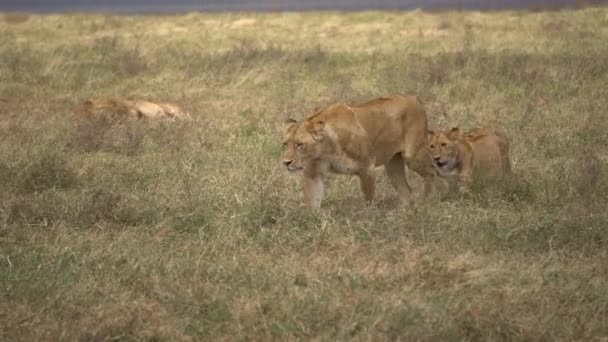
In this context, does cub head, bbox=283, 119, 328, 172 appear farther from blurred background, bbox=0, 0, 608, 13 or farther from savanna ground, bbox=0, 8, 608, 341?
blurred background, bbox=0, 0, 608, 13

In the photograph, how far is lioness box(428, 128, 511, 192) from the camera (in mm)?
8250

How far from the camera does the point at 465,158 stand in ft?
27.5

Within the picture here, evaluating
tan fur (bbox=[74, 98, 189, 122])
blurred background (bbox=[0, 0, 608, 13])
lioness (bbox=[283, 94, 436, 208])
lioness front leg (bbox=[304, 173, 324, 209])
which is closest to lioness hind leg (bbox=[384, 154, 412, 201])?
lioness (bbox=[283, 94, 436, 208])

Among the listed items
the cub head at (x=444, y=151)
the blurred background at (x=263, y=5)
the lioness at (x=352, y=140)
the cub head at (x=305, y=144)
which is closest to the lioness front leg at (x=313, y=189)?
the lioness at (x=352, y=140)

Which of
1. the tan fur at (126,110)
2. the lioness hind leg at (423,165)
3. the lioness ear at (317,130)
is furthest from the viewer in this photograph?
the tan fur at (126,110)

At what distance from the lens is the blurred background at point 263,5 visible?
32688 mm

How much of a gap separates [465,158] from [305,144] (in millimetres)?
1492

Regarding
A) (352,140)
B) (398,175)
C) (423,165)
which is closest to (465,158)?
(423,165)

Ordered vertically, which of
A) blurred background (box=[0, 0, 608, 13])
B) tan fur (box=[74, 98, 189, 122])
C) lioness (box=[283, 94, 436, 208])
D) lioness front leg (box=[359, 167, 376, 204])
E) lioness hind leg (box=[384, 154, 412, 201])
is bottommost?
blurred background (box=[0, 0, 608, 13])

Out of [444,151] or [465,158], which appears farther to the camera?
[465,158]

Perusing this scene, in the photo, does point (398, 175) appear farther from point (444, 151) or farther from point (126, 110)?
point (126, 110)

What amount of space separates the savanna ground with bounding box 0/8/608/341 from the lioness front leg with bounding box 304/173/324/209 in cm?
16

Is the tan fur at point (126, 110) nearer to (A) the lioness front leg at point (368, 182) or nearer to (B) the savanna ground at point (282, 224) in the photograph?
(B) the savanna ground at point (282, 224)

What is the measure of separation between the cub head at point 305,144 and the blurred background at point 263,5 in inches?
873
